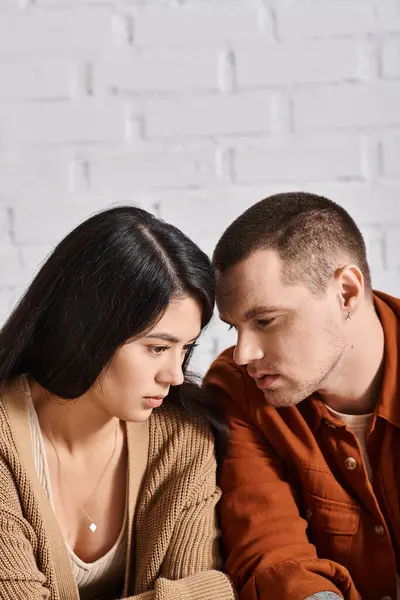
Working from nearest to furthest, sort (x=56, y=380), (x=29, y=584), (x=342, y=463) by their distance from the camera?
(x=29, y=584)
(x=56, y=380)
(x=342, y=463)

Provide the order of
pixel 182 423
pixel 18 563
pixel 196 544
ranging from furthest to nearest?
pixel 182 423
pixel 196 544
pixel 18 563

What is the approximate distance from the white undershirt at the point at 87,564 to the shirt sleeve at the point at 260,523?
17 centimetres

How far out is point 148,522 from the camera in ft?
4.90

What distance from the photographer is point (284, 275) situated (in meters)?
1.49

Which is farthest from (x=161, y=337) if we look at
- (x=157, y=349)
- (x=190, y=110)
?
(x=190, y=110)

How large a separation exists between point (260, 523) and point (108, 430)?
0.30 m

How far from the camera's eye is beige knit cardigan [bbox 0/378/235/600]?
1381mm

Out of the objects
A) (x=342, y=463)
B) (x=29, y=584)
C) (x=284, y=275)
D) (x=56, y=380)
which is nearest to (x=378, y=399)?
(x=342, y=463)

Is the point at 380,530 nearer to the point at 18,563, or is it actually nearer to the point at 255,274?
the point at 255,274

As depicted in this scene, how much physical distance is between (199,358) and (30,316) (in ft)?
2.18

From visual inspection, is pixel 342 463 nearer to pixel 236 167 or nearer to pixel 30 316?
pixel 30 316

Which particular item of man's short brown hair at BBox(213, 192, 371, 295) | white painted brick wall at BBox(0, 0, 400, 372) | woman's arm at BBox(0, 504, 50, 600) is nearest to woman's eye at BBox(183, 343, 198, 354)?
man's short brown hair at BBox(213, 192, 371, 295)

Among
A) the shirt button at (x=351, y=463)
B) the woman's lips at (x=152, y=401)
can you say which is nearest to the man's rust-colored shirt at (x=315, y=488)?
the shirt button at (x=351, y=463)

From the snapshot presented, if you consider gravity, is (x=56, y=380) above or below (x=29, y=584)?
above
